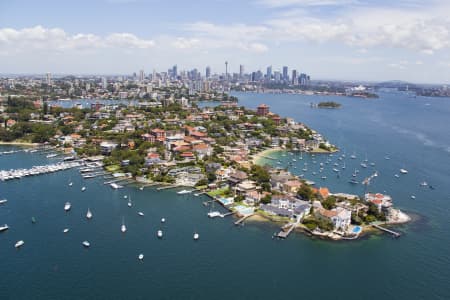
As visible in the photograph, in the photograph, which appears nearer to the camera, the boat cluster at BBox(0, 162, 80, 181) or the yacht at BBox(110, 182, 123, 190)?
the yacht at BBox(110, 182, 123, 190)

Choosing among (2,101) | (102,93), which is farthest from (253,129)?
(102,93)

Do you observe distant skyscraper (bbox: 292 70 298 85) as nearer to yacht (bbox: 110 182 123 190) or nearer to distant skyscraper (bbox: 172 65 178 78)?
distant skyscraper (bbox: 172 65 178 78)

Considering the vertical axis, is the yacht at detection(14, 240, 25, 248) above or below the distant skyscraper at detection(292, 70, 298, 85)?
below

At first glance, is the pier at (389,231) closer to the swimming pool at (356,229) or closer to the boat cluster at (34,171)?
the swimming pool at (356,229)

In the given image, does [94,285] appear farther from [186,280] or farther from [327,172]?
[327,172]

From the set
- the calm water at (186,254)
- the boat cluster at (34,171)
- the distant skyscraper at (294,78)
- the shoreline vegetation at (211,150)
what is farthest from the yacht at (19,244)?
the distant skyscraper at (294,78)

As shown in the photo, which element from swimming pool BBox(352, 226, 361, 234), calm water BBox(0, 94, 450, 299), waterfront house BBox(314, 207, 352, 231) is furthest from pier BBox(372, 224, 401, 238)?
waterfront house BBox(314, 207, 352, 231)

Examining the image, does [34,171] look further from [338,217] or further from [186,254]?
[338,217]
